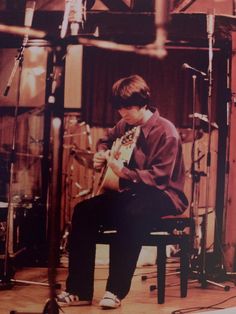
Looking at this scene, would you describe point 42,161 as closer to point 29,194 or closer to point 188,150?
point 29,194

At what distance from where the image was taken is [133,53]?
322 cm

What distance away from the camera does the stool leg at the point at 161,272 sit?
120 inches

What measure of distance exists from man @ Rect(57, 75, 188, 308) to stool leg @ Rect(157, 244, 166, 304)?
14cm

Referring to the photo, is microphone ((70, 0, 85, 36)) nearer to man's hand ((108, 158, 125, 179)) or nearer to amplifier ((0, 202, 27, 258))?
man's hand ((108, 158, 125, 179))

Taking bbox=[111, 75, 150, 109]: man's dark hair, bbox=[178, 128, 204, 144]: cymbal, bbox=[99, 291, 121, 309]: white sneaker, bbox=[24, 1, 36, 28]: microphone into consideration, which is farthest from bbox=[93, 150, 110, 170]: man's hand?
Answer: bbox=[24, 1, 36, 28]: microphone

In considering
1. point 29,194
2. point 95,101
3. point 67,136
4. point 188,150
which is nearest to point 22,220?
point 29,194

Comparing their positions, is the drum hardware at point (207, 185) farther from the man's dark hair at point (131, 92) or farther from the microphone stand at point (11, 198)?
the microphone stand at point (11, 198)

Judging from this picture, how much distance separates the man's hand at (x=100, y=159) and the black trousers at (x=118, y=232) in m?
0.19

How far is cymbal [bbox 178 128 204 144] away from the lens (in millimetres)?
3246

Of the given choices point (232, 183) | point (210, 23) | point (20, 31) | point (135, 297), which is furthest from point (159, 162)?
point (20, 31)

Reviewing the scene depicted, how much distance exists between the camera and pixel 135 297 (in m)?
3.15

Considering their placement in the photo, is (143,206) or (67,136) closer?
(143,206)

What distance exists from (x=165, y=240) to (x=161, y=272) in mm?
198

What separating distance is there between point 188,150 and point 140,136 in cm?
35
